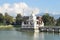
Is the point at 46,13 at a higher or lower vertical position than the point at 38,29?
higher

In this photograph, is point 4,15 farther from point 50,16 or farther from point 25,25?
point 25,25

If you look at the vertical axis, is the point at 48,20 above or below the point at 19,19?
below

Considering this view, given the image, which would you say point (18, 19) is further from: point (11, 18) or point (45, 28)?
point (45, 28)

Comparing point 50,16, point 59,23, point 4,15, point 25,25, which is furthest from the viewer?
point 4,15

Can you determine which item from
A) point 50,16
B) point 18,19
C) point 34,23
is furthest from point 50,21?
point 18,19

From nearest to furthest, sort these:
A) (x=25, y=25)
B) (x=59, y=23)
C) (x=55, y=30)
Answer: (x=55, y=30)
(x=25, y=25)
(x=59, y=23)

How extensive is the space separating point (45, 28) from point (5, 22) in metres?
25.9

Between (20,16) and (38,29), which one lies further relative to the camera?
(20,16)

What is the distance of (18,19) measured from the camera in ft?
228

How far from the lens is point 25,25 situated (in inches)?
1842

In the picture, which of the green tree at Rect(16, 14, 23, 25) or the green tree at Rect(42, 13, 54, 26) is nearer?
the green tree at Rect(42, 13, 54, 26)

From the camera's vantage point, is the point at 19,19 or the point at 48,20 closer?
the point at 48,20

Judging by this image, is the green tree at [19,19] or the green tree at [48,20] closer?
the green tree at [48,20]

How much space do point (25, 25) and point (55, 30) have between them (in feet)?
21.8
